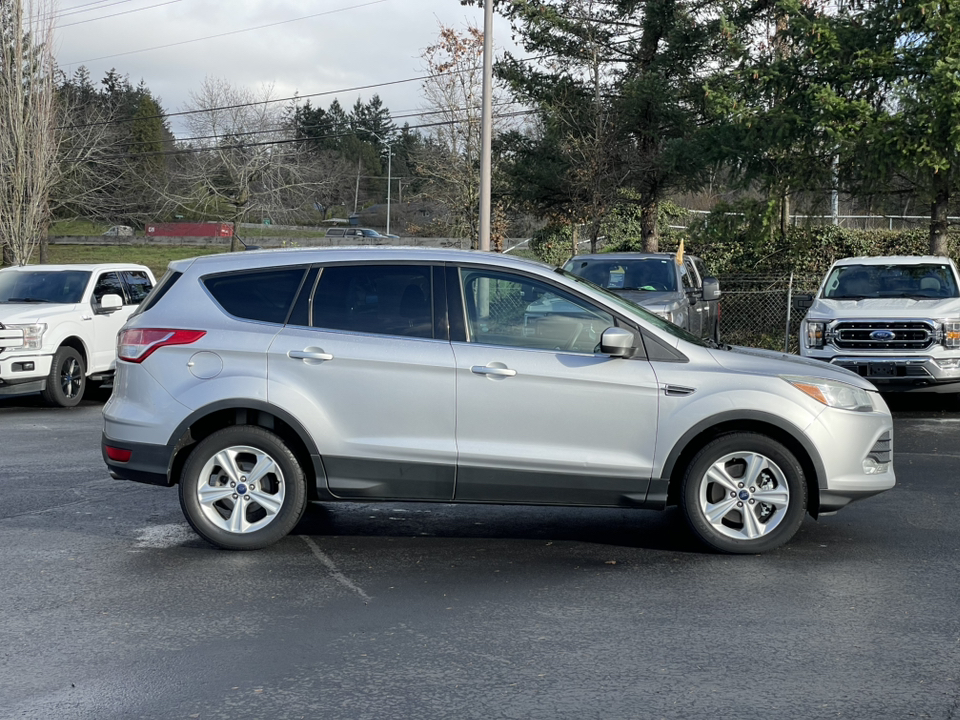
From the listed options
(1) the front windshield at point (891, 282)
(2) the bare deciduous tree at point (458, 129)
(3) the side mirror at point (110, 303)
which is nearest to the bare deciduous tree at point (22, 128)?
(2) the bare deciduous tree at point (458, 129)

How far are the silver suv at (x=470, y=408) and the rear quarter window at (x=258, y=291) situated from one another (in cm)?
1

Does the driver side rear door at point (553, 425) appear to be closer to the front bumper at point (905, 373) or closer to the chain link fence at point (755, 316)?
the front bumper at point (905, 373)

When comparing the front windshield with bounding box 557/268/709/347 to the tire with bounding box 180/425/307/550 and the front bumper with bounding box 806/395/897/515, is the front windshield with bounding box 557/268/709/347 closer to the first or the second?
the front bumper with bounding box 806/395/897/515

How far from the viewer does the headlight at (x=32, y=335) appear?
13582 millimetres

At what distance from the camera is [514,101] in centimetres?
2822

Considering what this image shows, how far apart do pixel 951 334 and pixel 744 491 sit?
746 cm

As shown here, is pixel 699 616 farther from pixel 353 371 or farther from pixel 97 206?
pixel 97 206

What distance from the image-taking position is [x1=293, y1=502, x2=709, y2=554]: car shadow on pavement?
6898mm

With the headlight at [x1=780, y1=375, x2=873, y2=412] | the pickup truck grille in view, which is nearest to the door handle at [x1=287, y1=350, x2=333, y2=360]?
the headlight at [x1=780, y1=375, x2=873, y2=412]

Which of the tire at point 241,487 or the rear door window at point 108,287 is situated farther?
the rear door window at point 108,287

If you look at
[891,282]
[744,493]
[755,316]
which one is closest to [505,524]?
[744,493]

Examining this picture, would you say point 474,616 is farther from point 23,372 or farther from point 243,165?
point 243,165

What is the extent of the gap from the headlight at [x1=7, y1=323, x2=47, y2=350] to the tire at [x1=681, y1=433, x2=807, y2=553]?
1004 centimetres

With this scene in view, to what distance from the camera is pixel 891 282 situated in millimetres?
13875
